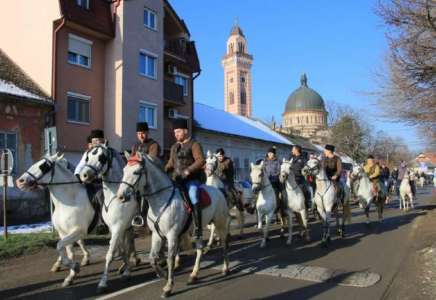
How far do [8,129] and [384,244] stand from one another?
1539 centimetres

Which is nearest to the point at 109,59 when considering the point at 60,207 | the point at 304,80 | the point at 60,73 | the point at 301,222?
the point at 60,73

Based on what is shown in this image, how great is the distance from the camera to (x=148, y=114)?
86.5 feet

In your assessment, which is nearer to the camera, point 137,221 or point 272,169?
point 137,221

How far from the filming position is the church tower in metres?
144

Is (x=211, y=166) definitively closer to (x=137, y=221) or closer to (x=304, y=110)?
(x=137, y=221)

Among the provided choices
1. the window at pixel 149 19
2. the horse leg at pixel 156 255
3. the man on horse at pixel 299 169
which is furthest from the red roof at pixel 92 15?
the horse leg at pixel 156 255

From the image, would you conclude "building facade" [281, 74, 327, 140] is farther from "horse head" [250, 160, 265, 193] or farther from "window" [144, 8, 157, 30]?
"horse head" [250, 160, 265, 193]

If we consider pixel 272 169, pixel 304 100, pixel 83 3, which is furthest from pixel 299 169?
pixel 304 100

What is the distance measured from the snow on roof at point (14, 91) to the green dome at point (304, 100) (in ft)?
331

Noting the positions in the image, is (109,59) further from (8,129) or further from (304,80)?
(304,80)

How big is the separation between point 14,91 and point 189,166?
13855 millimetres

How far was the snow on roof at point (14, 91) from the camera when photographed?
18625mm

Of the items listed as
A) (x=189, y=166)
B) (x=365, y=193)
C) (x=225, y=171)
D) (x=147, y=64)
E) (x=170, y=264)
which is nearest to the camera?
(x=170, y=264)

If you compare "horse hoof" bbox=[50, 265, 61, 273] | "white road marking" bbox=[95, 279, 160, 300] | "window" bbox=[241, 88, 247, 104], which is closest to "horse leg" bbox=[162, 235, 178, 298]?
"white road marking" bbox=[95, 279, 160, 300]
